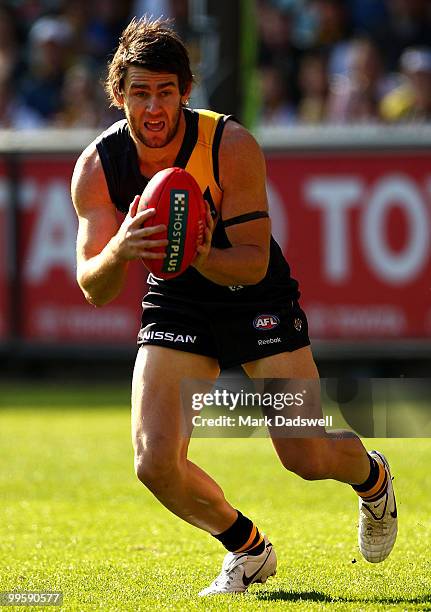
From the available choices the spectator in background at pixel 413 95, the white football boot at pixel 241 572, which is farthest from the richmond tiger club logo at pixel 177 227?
the spectator in background at pixel 413 95

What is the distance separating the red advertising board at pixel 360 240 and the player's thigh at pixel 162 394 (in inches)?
268

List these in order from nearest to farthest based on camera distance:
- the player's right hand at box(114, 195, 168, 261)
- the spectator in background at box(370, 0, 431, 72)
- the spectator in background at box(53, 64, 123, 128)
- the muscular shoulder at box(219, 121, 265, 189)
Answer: the player's right hand at box(114, 195, 168, 261) < the muscular shoulder at box(219, 121, 265, 189) < the spectator in background at box(53, 64, 123, 128) < the spectator in background at box(370, 0, 431, 72)

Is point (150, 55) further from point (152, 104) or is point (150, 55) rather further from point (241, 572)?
point (241, 572)

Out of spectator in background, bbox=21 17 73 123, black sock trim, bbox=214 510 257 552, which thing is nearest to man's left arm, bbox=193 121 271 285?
black sock trim, bbox=214 510 257 552

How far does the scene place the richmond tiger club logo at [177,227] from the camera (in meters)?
4.79

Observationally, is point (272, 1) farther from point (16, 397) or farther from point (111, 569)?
point (111, 569)

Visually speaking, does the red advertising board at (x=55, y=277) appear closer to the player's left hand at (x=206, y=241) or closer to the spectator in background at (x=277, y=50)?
the spectator in background at (x=277, y=50)

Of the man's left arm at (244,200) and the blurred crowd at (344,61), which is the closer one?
the man's left arm at (244,200)

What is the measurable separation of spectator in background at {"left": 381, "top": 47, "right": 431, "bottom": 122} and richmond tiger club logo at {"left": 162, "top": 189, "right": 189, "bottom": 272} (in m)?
8.13

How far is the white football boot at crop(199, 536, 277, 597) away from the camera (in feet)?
17.6

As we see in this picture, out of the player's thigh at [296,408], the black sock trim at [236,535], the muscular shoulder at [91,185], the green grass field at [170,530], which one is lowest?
the green grass field at [170,530]

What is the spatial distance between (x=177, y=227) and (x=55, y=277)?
313 inches

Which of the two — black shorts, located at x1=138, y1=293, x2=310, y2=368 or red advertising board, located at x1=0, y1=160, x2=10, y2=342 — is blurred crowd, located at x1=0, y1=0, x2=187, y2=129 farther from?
black shorts, located at x1=138, y1=293, x2=310, y2=368

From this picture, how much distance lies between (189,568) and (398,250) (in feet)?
21.7
